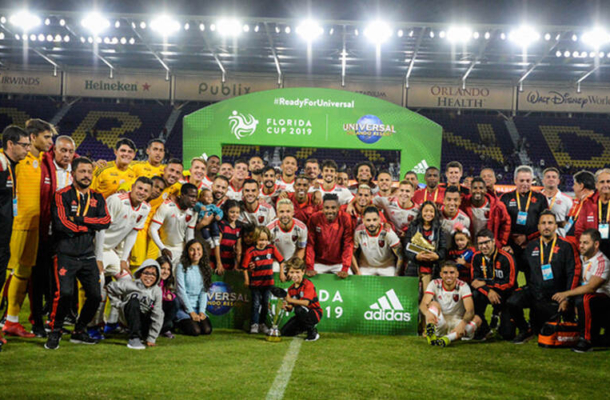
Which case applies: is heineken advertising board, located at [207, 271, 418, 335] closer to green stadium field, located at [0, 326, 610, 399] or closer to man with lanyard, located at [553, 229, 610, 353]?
green stadium field, located at [0, 326, 610, 399]

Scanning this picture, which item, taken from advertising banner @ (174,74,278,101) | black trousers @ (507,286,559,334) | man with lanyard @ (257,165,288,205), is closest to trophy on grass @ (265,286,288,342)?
man with lanyard @ (257,165,288,205)

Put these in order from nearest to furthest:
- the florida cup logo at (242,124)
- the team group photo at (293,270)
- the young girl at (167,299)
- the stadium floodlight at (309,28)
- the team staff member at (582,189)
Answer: the team group photo at (293,270) < the young girl at (167,299) < the team staff member at (582,189) < the florida cup logo at (242,124) < the stadium floodlight at (309,28)

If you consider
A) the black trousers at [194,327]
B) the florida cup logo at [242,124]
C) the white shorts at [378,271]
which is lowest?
the black trousers at [194,327]

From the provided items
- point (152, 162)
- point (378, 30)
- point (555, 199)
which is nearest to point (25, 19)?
point (378, 30)

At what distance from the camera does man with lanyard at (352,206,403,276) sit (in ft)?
23.0

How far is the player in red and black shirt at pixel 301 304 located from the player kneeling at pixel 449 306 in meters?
1.26

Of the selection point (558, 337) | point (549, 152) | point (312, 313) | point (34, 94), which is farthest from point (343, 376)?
point (34, 94)

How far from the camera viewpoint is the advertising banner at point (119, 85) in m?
30.7

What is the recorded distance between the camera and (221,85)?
30.2 metres

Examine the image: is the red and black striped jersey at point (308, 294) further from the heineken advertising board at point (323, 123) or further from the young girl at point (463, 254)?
the heineken advertising board at point (323, 123)

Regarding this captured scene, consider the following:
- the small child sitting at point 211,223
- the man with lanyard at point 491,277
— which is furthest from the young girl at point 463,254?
the small child sitting at point 211,223

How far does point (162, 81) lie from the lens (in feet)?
101

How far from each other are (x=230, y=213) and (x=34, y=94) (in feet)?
93.2

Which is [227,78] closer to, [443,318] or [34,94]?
[34,94]
